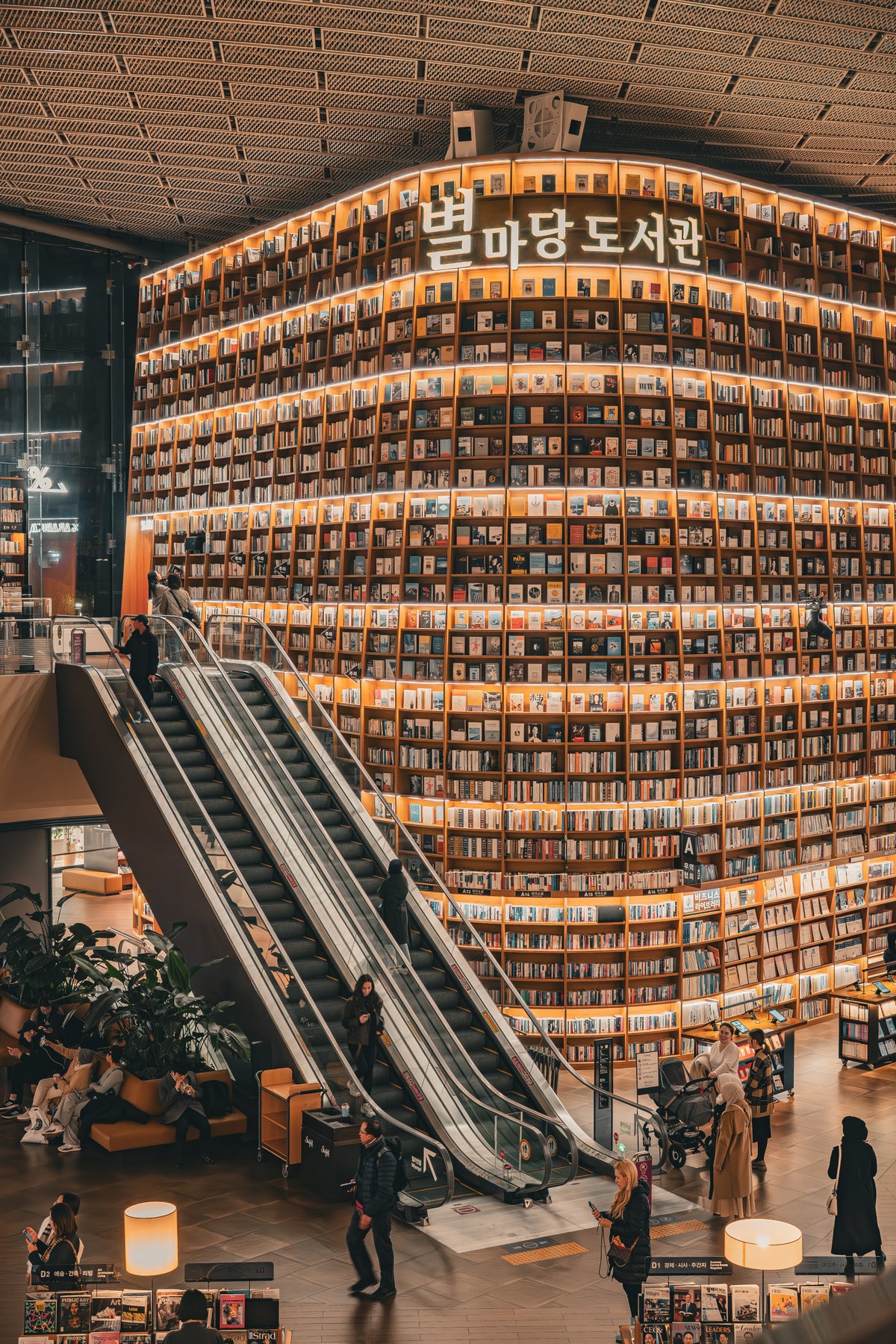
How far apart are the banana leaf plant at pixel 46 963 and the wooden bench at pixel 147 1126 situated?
147 cm

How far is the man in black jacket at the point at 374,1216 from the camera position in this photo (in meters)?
7.25

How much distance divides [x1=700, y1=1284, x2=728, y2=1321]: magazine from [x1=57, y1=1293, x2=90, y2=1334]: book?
2601 millimetres

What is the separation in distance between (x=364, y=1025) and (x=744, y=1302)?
4.35 meters

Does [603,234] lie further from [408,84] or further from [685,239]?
[408,84]

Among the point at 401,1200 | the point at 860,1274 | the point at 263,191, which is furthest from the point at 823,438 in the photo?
the point at 860,1274

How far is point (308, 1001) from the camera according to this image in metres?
9.66

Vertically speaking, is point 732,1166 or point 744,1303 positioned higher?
point 744,1303

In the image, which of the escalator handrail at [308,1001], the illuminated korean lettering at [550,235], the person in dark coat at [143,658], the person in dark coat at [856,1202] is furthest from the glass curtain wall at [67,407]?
the person in dark coat at [856,1202]

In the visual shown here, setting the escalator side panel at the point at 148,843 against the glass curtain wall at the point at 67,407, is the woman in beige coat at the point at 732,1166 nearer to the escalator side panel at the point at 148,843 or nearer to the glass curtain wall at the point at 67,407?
the escalator side panel at the point at 148,843

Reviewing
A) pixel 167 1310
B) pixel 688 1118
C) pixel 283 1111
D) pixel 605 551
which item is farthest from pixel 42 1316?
pixel 605 551

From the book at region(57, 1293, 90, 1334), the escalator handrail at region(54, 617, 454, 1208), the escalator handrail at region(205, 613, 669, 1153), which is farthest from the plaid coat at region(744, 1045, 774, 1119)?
the book at region(57, 1293, 90, 1334)

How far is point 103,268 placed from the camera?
19.8 metres

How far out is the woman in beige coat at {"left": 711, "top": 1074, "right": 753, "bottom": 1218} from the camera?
8.95 m

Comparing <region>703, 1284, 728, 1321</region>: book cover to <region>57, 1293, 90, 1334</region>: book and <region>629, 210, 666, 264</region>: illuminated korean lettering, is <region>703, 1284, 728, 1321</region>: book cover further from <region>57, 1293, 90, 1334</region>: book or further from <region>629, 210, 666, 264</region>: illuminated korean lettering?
<region>629, 210, 666, 264</region>: illuminated korean lettering
